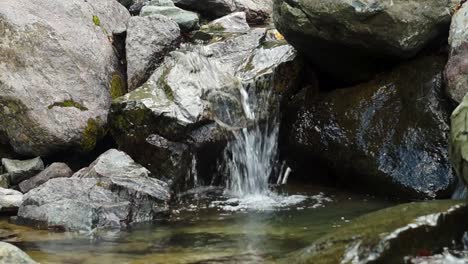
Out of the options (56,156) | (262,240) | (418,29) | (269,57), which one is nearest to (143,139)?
(56,156)

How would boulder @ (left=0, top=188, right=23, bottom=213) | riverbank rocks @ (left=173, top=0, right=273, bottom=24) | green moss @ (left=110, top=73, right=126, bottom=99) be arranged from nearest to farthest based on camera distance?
boulder @ (left=0, top=188, right=23, bottom=213) < green moss @ (left=110, top=73, right=126, bottom=99) < riverbank rocks @ (left=173, top=0, right=273, bottom=24)

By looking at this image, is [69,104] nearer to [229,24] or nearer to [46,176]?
[46,176]

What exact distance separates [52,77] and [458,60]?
584cm

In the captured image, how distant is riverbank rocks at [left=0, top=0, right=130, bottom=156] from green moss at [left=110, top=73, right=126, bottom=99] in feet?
0.06

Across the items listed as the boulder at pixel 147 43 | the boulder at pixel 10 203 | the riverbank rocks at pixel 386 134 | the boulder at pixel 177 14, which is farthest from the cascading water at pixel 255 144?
the boulder at pixel 10 203

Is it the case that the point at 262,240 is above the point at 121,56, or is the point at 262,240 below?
below

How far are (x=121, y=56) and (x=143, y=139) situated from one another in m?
2.44

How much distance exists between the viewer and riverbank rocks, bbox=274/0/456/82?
7832 millimetres

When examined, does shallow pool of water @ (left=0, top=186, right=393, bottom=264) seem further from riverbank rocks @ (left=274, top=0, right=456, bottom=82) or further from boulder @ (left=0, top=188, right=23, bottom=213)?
riverbank rocks @ (left=274, top=0, right=456, bottom=82)

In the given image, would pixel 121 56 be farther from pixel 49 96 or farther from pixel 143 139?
pixel 143 139

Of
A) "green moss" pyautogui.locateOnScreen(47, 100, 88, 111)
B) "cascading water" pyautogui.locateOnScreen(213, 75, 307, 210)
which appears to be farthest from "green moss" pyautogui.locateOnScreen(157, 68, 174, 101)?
"green moss" pyautogui.locateOnScreen(47, 100, 88, 111)

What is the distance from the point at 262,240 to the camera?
6.12 meters

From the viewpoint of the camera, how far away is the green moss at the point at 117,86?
32.0 feet

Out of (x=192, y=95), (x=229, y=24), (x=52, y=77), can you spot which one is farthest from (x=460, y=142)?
(x=229, y=24)
